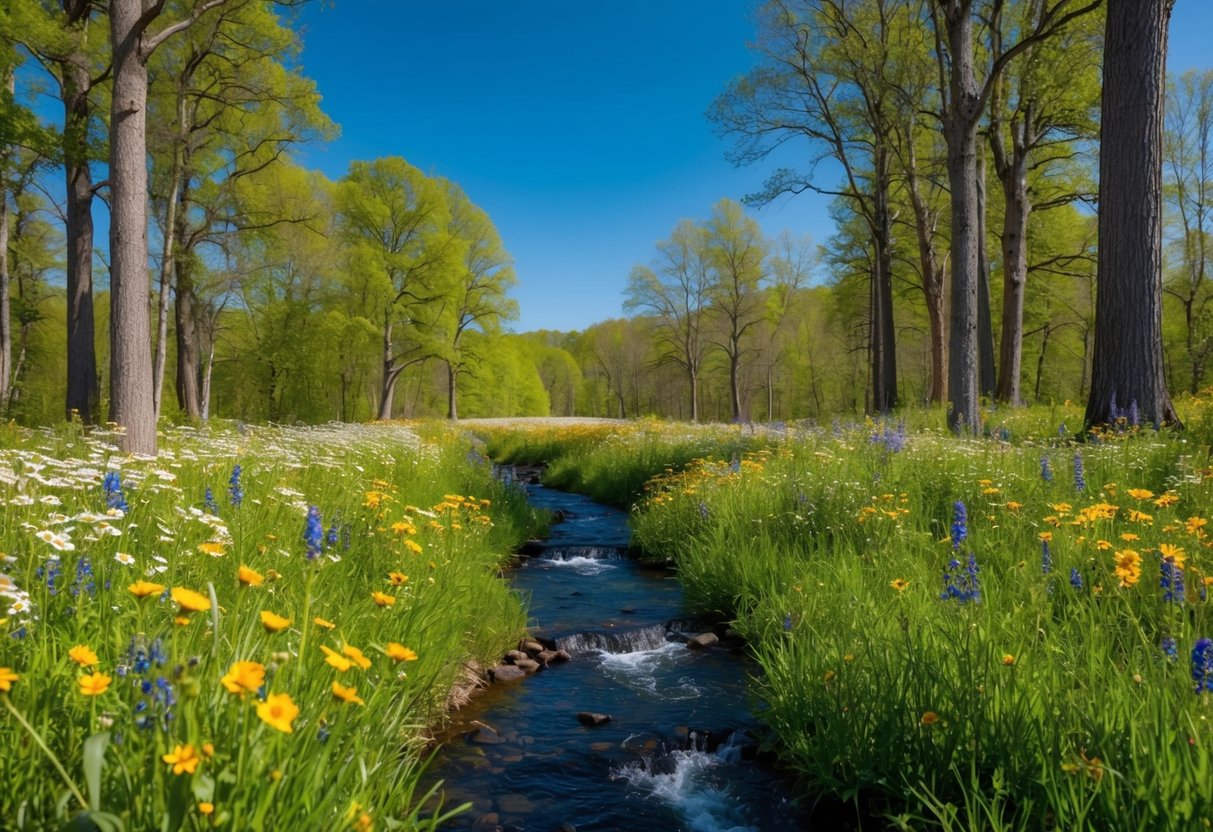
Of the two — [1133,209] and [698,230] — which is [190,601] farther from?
[698,230]

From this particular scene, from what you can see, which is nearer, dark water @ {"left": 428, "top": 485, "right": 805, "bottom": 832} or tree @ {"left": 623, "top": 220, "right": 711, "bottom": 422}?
dark water @ {"left": 428, "top": 485, "right": 805, "bottom": 832}

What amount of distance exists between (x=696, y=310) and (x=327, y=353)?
19.5 metres

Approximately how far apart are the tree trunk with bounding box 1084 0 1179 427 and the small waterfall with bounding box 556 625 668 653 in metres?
5.98

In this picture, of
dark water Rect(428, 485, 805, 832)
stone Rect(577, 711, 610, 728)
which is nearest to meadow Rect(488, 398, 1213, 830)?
dark water Rect(428, 485, 805, 832)

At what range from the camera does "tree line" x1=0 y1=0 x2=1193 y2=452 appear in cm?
734

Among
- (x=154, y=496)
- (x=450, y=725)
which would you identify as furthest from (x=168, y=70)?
(x=450, y=725)

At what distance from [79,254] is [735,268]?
27.7 metres

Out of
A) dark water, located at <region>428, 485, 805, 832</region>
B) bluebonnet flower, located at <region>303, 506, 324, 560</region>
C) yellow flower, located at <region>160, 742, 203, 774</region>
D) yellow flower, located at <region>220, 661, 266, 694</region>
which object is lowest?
dark water, located at <region>428, 485, 805, 832</region>

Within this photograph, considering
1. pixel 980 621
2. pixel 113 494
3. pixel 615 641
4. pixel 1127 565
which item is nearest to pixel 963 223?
pixel 615 641

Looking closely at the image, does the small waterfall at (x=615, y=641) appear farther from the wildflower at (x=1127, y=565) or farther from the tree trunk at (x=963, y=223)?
the tree trunk at (x=963, y=223)

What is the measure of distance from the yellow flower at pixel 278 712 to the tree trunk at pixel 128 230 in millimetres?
7080

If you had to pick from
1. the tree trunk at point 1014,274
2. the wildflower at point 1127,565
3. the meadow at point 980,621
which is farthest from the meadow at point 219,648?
the tree trunk at point 1014,274

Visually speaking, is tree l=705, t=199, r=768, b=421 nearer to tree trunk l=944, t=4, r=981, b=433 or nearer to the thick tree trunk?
tree trunk l=944, t=4, r=981, b=433

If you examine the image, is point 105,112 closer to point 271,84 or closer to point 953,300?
point 271,84
